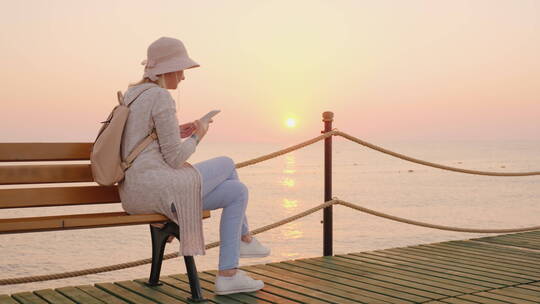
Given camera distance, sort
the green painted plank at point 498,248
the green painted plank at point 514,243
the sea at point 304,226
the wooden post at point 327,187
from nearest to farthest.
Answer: the wooden post at point 327,187
the green painted plank at point 498,248
the green painted plank at point 514,243
the sea at point 304,226

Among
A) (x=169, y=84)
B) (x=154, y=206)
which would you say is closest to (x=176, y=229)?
(x=154, y=206)

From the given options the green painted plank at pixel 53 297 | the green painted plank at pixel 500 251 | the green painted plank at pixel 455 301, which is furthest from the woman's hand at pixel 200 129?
the green painted plank at pixel 500 251

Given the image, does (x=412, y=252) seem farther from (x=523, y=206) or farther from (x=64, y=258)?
(x=523, y=206)

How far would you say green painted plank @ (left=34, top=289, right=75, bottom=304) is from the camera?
4.39 meters

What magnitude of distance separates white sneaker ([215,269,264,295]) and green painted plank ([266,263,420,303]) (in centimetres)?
61

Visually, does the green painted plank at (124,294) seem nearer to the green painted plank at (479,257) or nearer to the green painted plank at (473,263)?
the green painted plank at (473,263)

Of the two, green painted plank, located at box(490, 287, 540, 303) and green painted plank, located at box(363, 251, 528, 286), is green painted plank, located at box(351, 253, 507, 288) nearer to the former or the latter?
green painted plank, located at box(363, 251, 528, 286)

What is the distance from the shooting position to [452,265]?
19.5 ft

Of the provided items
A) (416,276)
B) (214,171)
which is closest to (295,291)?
(214,171)

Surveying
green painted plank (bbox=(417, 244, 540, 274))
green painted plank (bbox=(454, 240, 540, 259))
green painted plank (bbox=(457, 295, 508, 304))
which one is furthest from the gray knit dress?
green painted plank (bbox=(454, 240, 540, 259))

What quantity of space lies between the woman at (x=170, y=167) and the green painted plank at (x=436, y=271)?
1.92 m

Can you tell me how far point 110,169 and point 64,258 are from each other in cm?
1936

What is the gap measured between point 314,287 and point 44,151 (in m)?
2.01

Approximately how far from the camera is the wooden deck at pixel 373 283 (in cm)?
455
